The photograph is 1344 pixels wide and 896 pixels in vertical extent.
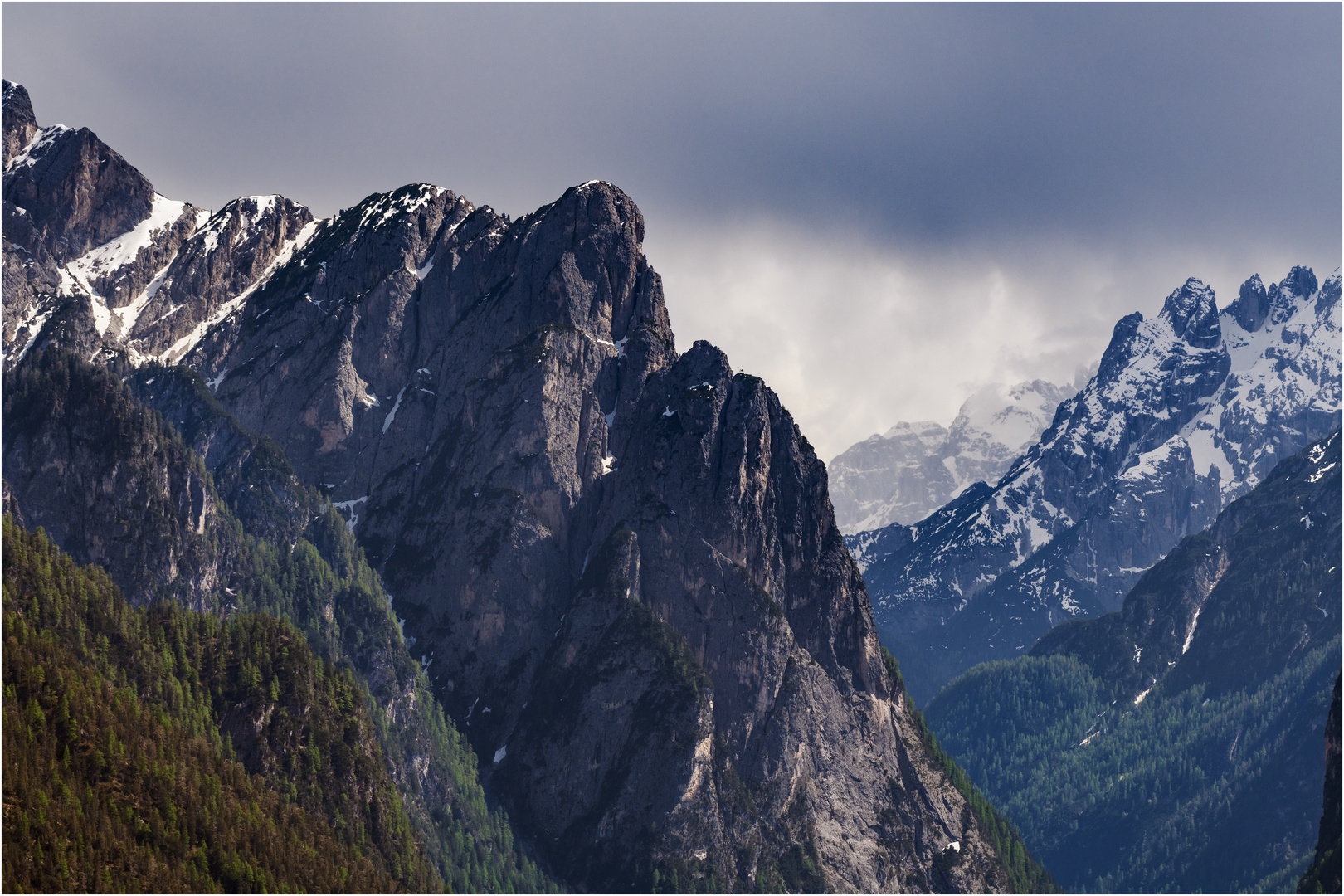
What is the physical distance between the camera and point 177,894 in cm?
19825

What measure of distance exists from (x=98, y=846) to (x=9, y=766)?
1643 cm

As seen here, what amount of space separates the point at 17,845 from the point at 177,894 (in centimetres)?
2201

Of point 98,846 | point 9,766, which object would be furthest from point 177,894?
point 9,766

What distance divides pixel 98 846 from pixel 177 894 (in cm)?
1217

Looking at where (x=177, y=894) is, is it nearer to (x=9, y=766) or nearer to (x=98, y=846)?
(x=98, y=846)

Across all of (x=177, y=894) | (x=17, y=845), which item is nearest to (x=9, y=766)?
(x=17, y=845)

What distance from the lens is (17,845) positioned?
187125 millimetres

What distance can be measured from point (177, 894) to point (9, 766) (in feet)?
93.2

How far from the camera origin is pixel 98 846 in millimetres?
197250

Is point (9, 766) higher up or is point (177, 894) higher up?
point (9, 766)

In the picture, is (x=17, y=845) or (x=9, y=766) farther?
(x=9, y=766)

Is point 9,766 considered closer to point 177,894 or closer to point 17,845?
point 17,845
